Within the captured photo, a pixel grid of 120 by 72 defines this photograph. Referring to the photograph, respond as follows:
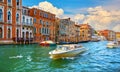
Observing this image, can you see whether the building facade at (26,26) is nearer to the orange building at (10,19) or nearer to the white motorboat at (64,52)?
the orange building at (10,19)

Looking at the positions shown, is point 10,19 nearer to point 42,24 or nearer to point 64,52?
point 42,24

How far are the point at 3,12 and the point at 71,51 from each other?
25479 mm

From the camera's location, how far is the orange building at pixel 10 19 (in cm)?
4334

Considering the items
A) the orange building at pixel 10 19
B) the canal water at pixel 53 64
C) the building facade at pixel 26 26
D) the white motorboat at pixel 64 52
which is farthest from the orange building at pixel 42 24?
the white motorboat at pixel 64 52

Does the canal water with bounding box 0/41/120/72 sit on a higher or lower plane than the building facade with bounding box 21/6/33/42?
lower

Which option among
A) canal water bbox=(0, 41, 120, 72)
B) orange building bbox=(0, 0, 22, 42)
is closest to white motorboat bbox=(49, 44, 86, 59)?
canal water bbox=(0, 41, 120, 72)

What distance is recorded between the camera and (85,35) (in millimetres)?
112438

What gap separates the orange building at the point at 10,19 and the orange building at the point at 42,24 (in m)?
8.41

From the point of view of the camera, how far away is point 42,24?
59.5 meters

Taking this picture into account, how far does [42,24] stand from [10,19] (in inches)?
591

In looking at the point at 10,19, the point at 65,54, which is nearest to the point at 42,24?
the point at 10,19

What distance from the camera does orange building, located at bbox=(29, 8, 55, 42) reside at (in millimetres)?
56438

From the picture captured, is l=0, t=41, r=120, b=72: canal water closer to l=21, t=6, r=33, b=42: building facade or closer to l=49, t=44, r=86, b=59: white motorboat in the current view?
l=49, t=44, r=86, b=59: white motorboat

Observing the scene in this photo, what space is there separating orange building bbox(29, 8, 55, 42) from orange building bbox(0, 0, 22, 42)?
8406 mm
